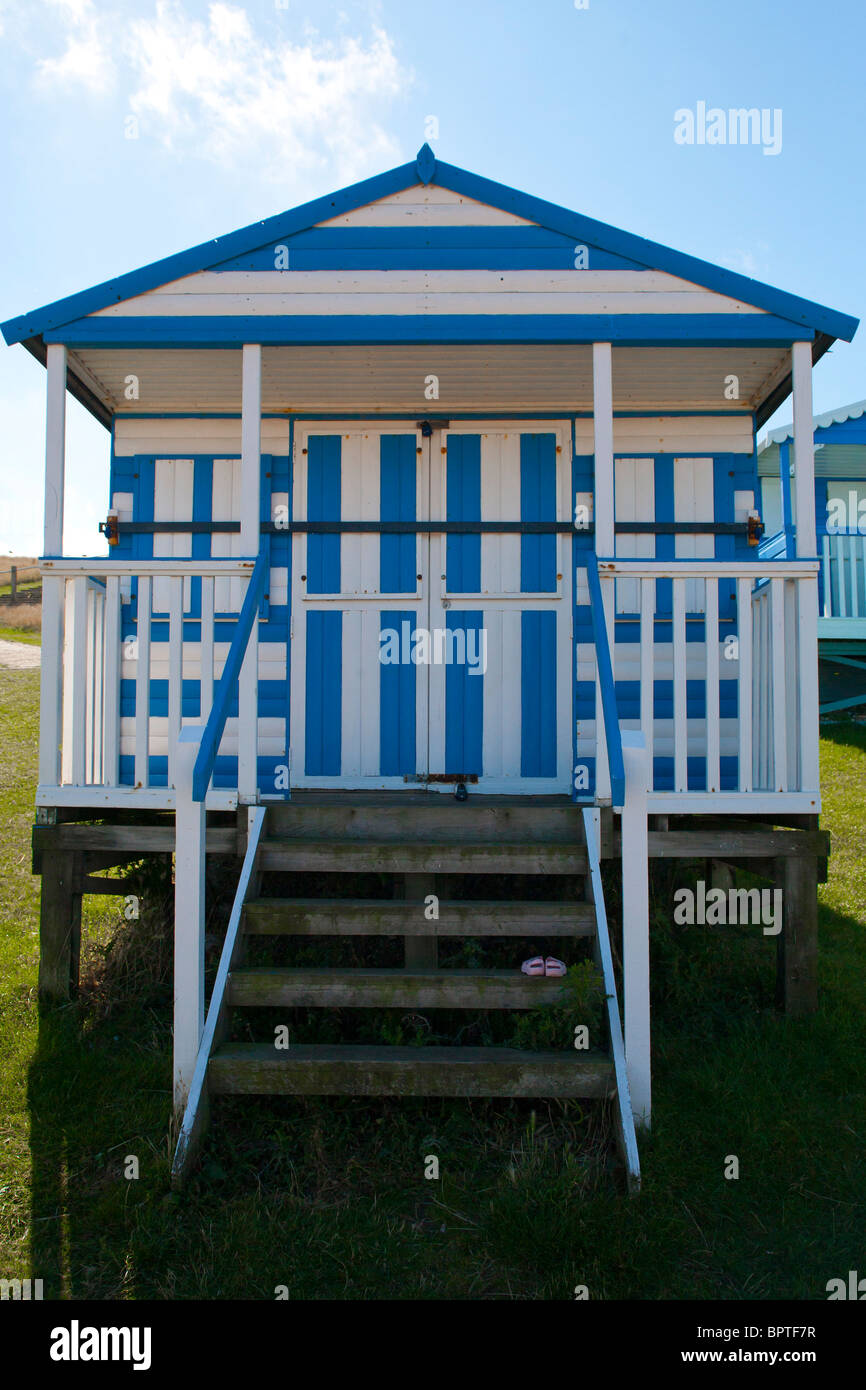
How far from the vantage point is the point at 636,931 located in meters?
3.50

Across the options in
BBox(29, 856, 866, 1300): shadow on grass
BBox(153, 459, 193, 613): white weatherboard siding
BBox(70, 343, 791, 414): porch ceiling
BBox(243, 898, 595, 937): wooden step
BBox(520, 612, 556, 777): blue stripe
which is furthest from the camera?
BBox(153, 459, 193, 613): white weatherboard siding

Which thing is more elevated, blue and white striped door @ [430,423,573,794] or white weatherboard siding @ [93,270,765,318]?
white weatherboard siding @ [93,270,765,318]

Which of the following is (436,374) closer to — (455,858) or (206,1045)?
(455,858)

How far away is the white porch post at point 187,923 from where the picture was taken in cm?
348

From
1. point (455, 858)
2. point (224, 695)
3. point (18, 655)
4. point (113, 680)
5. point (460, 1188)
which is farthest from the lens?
point (18, 655)

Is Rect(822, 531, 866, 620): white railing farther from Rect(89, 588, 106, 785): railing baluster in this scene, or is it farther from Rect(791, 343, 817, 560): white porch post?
Rect(89, 588, 106, 785): railing baluster

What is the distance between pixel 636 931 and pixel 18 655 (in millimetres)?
15906

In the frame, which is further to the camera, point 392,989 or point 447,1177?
point 392,989

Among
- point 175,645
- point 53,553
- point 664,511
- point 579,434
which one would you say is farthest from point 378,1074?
point 579,434

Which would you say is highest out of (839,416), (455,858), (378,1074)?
(839,416)

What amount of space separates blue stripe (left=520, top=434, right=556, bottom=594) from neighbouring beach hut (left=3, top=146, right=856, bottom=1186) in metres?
0.02

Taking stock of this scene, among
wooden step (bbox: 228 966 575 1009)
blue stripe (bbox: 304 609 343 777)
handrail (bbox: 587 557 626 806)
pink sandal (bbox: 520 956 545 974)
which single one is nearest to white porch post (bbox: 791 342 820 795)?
handrail (bbox: 587 557 626 806)

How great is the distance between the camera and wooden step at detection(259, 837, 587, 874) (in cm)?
403

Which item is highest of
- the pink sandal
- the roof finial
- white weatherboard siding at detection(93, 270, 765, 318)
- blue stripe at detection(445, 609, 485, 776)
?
the roof finial
